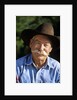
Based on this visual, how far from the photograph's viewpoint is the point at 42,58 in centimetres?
322

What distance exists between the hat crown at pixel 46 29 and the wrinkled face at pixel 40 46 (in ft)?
0.20

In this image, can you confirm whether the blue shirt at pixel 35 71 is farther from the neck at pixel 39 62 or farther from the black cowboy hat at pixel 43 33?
the black cowboy hat at pixel 43 33

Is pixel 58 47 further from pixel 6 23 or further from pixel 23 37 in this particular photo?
pixel 6 23

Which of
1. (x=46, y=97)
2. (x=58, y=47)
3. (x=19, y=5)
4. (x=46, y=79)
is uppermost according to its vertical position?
(x=19, y=5)

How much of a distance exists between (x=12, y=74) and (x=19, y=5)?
0.77 meters

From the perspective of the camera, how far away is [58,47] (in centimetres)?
317

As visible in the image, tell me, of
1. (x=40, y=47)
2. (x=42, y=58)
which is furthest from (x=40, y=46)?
A: (x=42, y=58)

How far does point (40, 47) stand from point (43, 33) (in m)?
0.16

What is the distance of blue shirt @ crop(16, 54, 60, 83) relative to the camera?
317cm

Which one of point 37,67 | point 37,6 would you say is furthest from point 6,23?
point 37,67

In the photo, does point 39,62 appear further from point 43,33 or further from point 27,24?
point 27,24

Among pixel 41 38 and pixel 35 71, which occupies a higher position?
pixel 41 38

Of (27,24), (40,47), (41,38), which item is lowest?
(40,47)

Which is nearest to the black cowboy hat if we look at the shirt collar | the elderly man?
the elderly man
